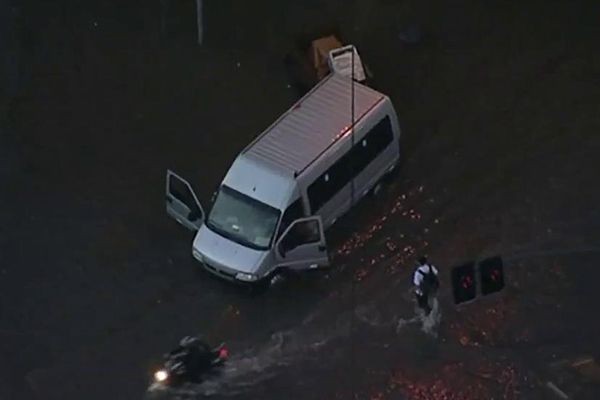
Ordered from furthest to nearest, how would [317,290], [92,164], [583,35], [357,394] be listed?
[583,35] < [92,164] < [317,290] < [357,394]

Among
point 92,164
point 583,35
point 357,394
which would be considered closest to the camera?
point 357,394

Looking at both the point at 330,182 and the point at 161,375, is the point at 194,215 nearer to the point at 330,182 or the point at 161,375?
the point at 330,182

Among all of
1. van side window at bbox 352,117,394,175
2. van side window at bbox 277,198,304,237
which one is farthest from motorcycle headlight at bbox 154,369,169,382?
van side window at bbox 352,117,394,175

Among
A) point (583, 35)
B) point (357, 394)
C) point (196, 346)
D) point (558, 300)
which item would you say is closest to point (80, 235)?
point (196, 346)

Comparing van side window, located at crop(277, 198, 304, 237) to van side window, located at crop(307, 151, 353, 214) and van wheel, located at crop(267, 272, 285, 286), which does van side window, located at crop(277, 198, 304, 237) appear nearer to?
van side window, located at crop(307, 151, 353, 214)

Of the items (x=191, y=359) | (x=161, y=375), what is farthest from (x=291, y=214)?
(x=161, y=375)

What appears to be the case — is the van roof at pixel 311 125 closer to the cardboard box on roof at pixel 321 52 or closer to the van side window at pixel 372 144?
the van side window at pixel 372 144

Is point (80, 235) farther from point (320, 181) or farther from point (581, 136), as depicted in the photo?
point (581, 136)
